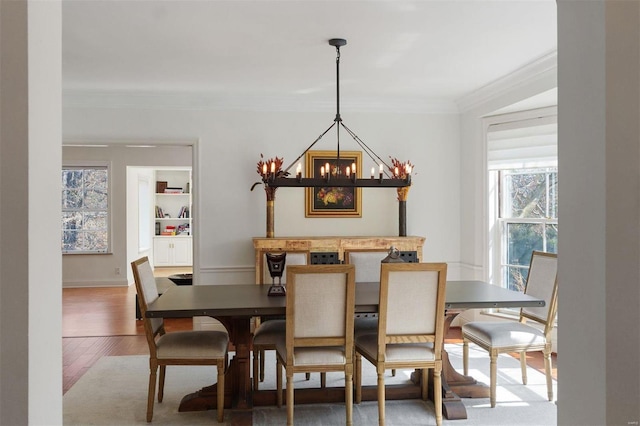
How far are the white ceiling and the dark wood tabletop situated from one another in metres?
1.77

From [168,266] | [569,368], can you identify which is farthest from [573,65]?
[168,266]

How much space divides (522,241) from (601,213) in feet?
14.6

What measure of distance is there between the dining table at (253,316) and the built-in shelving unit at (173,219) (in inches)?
283

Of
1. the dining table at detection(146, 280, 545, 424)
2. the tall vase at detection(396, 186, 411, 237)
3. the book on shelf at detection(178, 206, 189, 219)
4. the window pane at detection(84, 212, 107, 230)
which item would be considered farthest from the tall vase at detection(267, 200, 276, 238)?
the book on shelf at detection(178, 206, 189, 219)

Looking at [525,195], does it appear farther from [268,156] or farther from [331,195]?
[268,156]

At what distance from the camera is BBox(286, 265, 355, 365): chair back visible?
2.94 meters

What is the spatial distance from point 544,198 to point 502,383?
1.97 meters

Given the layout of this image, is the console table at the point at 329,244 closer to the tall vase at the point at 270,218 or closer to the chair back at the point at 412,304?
the tall vase at the point at 270,218

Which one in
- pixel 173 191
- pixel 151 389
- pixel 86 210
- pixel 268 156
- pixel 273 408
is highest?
pixel 268 156

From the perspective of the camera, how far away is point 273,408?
3.44 m

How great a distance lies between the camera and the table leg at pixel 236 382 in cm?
337

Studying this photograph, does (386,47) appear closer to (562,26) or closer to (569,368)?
(562,26)

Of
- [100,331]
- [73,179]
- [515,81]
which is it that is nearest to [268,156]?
[515,81]

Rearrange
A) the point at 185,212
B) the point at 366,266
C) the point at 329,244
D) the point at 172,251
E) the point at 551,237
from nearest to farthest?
the point at 366,266, the point at 551,237, the point at 329,244, the point at 172,251, the point at 185,212
